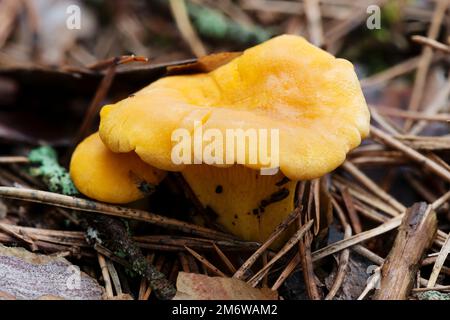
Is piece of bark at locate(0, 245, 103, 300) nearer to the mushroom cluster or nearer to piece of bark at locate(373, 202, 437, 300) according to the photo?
the mushroom cluster

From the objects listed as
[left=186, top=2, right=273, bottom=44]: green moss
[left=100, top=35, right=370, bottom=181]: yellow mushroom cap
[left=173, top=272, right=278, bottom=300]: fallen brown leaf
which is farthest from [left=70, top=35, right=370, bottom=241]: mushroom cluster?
[left=186, top=2, right=273, bottom=44]: green moss

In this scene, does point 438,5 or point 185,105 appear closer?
point 185,105

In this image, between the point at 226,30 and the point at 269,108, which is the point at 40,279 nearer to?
the point at 269,108

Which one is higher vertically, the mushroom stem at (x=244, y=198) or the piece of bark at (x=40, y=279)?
the mushroom stem at (x=244, y=198)

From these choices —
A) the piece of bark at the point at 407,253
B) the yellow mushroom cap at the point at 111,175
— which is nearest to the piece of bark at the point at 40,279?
the yellow mushroom cap at the point at 111,175

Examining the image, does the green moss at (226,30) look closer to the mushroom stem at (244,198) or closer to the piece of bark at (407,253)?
the mushroom stem at (244,198)
